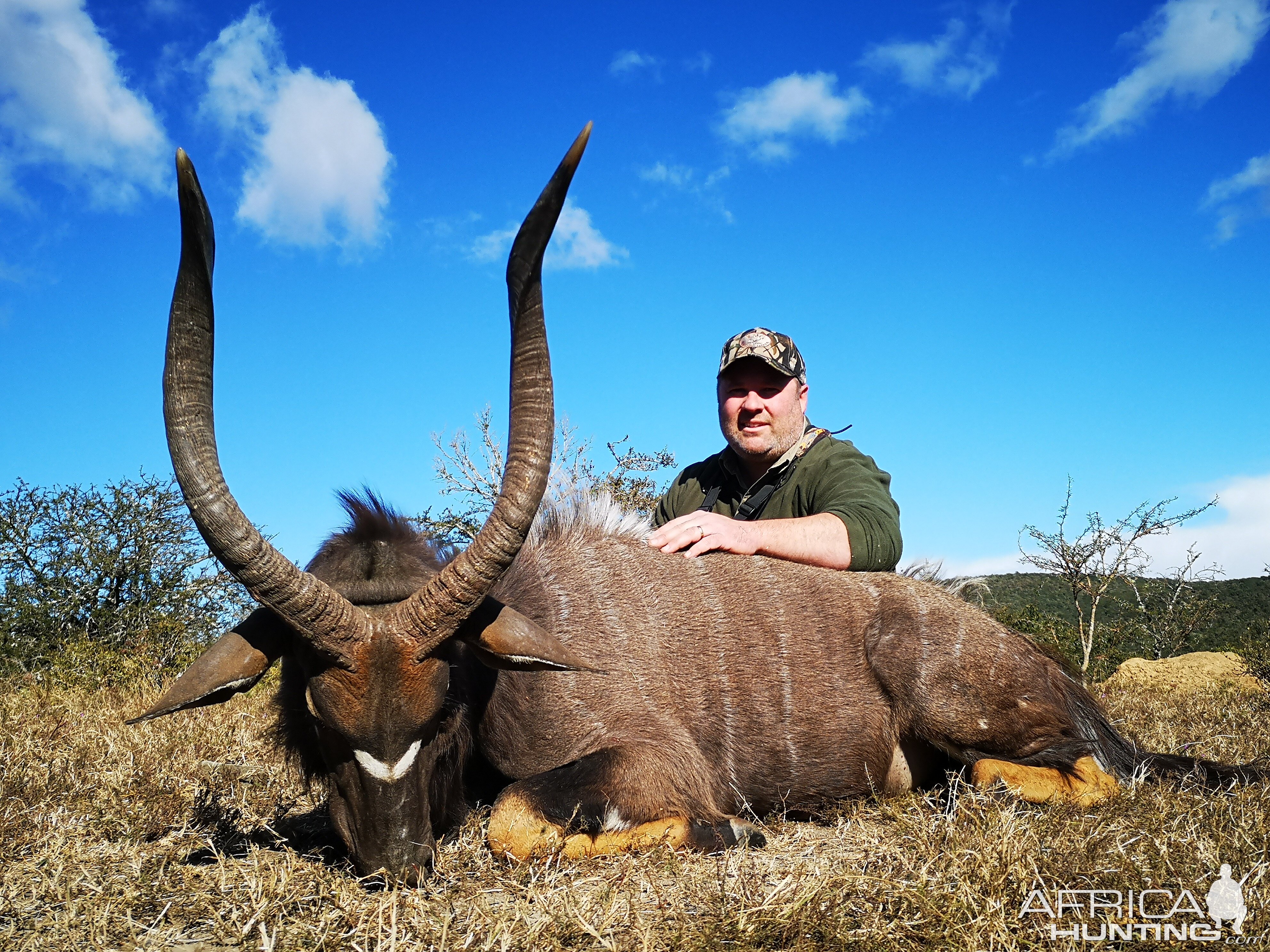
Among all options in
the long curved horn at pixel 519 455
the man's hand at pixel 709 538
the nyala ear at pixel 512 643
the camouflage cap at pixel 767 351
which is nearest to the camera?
the long curved horn at pixel 519 455

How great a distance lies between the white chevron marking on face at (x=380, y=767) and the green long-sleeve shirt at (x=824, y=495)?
2.88 meters

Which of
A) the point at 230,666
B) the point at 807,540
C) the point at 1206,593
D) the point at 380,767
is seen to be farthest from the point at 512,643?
the point at 1206,593

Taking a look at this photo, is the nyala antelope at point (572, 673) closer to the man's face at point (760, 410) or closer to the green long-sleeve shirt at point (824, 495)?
the green long-sleeve shirt at point (824, 495)

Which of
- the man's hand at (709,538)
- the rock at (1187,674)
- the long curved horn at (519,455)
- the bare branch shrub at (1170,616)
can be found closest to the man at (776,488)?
the man's hand at (709,538)

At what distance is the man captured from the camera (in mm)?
5285

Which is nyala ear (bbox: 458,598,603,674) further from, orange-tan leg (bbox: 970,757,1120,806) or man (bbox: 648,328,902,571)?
orange-tan leg (bbox: 970,757,1120,806)

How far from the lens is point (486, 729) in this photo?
13.8 ft

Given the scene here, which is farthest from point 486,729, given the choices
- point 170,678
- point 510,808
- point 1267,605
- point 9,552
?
point 1267,605

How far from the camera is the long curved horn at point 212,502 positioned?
334 centimetres

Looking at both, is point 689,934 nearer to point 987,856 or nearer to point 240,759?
point 987,856

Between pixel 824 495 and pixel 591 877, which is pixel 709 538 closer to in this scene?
pixel 824 495

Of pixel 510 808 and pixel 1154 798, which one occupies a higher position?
pixel 510 808

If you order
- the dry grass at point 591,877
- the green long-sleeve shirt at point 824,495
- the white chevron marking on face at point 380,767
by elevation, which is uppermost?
the green long-sleeve shirt at point 824,495

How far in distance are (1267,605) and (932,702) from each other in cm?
3276
